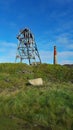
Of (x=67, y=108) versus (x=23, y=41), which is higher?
(x=23, y=41)

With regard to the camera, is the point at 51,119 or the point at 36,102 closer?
the point at 51,119

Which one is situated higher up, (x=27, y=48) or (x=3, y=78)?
(x=27, y=48)

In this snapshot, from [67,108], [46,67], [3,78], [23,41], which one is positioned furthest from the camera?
[23,41]

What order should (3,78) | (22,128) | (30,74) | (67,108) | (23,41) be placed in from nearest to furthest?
(22,128) → (67,108) → (3,78) → (30,74) → (23,41)

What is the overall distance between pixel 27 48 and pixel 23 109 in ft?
67.0

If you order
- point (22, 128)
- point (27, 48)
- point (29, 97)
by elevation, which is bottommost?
point (22, 128)

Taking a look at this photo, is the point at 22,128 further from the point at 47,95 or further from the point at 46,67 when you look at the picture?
the point at 46,67

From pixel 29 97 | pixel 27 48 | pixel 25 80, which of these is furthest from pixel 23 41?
pixel 29 97

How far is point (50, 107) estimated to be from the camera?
438 inches

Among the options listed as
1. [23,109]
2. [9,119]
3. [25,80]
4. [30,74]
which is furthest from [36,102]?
[30,74]

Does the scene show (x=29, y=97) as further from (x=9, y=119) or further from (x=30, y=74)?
(x=30, y=74)

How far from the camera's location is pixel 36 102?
11.8m

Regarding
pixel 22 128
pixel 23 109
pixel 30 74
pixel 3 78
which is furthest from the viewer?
pixel 30 74

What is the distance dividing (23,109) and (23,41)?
20418 mm
